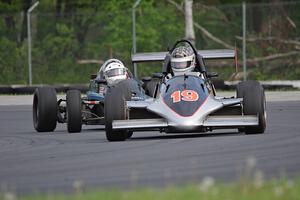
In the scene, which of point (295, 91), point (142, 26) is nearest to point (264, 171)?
point (295, 91)

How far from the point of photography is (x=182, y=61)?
1803 cm

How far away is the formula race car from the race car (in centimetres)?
191

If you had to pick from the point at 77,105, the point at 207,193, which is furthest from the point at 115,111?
the point at 207,193

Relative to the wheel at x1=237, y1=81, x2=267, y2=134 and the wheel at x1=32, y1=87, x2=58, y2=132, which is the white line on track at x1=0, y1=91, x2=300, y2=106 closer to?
the wheel at x1=32, y1=87, x2=58, y2=132

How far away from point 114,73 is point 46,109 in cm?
169

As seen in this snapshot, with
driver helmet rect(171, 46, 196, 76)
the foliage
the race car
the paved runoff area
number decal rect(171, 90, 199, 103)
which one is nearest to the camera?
number decal rect(171, 90, 199, 103)

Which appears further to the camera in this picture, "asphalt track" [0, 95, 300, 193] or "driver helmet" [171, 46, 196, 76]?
"driver helmet" [171, 46, 196, 76]

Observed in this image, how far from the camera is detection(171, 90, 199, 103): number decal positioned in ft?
53.6

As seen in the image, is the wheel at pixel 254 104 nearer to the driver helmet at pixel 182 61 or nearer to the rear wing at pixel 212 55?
the driver helmet at pixel 182 61

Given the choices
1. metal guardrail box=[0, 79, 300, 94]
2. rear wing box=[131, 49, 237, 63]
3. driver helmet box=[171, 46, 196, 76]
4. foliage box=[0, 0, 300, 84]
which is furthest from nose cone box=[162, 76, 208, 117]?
foliage box=[0, 0, 300, 84]

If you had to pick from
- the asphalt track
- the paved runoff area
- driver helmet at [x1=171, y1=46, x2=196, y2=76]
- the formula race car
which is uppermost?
driver helmet at [x1=171, y1=46, x2=196, y2=76]

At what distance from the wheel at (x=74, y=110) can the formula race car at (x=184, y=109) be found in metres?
1.80

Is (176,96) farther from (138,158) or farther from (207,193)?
(207,193)

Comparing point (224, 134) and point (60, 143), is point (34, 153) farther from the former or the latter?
point (224, 134)
